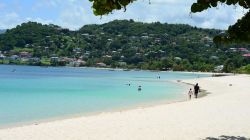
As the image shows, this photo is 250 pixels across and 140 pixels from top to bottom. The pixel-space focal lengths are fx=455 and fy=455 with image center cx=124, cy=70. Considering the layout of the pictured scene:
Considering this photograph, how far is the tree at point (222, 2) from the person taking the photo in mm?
6383

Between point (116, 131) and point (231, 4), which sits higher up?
point (231, 4)

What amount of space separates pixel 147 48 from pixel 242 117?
183 m

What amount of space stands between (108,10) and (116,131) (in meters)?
7.73

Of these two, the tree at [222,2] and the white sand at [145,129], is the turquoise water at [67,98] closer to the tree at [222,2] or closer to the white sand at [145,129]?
the white sand at [145,129]

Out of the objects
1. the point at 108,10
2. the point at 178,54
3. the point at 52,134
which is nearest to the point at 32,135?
the point at 52,134

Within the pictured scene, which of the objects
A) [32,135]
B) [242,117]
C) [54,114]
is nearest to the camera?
[32,135]

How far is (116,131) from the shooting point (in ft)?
44.9

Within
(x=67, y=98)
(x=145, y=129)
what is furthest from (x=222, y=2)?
(x=67, y=98)

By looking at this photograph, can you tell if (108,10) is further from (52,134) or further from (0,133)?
(0,133)

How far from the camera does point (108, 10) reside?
645 centimetres

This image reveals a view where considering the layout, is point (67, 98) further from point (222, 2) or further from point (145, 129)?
point (222, 2)

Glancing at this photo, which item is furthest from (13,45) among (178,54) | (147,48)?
(178,54)

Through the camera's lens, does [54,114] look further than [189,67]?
No

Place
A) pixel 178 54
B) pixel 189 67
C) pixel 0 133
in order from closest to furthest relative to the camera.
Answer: pixel 0 133 < pixel 189 67 < pixel 178 54
